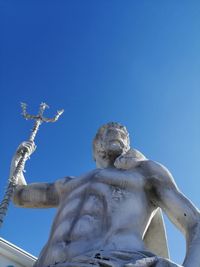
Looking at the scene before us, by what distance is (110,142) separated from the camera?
684 cm

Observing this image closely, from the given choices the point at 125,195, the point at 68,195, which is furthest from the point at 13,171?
the point at 125,195

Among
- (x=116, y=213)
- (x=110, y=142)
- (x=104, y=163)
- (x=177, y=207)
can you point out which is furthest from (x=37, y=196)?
(x=177, y=207)

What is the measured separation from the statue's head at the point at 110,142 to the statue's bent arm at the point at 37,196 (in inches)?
35.4

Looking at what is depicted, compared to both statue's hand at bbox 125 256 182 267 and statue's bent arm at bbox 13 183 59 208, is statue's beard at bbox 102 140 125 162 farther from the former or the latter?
statue's hand at bbox 125 256 182 267

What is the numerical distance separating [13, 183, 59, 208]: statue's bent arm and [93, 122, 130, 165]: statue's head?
90 centimetres

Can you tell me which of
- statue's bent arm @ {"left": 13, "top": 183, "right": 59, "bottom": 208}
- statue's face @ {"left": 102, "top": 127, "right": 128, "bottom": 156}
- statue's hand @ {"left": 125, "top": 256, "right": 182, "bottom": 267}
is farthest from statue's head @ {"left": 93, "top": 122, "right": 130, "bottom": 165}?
statue's hand @ {"left": 125, "top": 256, "right": 182, "bottom": 267}

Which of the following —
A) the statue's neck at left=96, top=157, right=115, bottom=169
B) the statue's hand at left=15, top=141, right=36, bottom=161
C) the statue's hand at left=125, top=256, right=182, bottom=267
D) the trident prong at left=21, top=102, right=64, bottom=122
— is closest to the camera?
the statue's hand at left=125, top=256, right=182, bottom=267

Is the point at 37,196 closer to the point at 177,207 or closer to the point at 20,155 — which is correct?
the point at 20,155

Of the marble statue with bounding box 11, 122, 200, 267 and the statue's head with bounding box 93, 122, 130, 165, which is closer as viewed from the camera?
the marble statue with bounding box 11, 122, 200, 267

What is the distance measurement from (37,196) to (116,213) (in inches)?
68.5

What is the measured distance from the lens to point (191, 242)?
4.88 meters

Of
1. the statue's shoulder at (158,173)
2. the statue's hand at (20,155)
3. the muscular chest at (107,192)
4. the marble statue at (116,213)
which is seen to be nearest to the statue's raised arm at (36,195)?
the marble statue at (116,213)

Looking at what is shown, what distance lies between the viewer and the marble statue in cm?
456

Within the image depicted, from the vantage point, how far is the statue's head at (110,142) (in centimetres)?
674
